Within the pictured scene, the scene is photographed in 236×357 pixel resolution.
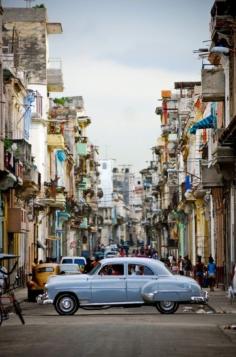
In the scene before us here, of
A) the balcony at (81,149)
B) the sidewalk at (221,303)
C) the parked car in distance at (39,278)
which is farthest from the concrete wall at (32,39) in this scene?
the balcony at (81,149)

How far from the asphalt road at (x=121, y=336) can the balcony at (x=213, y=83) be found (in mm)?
18350

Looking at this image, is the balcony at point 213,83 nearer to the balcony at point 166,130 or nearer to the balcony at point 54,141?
the balcony at point 54,141

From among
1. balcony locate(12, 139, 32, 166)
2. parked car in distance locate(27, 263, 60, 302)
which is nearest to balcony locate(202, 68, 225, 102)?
parked car in distance locate(27, 263, 60, 302)

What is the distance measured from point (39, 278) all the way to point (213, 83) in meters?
11.3

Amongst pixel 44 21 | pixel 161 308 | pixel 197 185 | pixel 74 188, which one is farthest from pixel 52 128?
pixel 161 308

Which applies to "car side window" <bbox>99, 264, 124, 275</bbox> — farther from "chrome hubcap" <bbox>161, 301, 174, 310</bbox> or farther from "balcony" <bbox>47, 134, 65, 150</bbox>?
"balcony" <bbox>47, 134, 65, 150</bbox>

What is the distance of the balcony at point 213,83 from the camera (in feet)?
169

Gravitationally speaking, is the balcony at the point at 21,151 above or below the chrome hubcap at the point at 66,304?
above

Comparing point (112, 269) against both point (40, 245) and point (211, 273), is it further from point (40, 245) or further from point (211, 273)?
point (40, 245)

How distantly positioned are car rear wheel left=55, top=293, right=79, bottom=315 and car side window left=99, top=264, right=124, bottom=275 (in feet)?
3.43

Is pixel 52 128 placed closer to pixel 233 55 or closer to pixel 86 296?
pixel 233 55

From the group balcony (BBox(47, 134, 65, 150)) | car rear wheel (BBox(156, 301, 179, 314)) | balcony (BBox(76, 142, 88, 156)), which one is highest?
balcony (BBox(76, 142, 88, 156))

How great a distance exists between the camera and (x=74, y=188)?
118m

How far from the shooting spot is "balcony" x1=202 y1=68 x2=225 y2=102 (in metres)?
51.5
